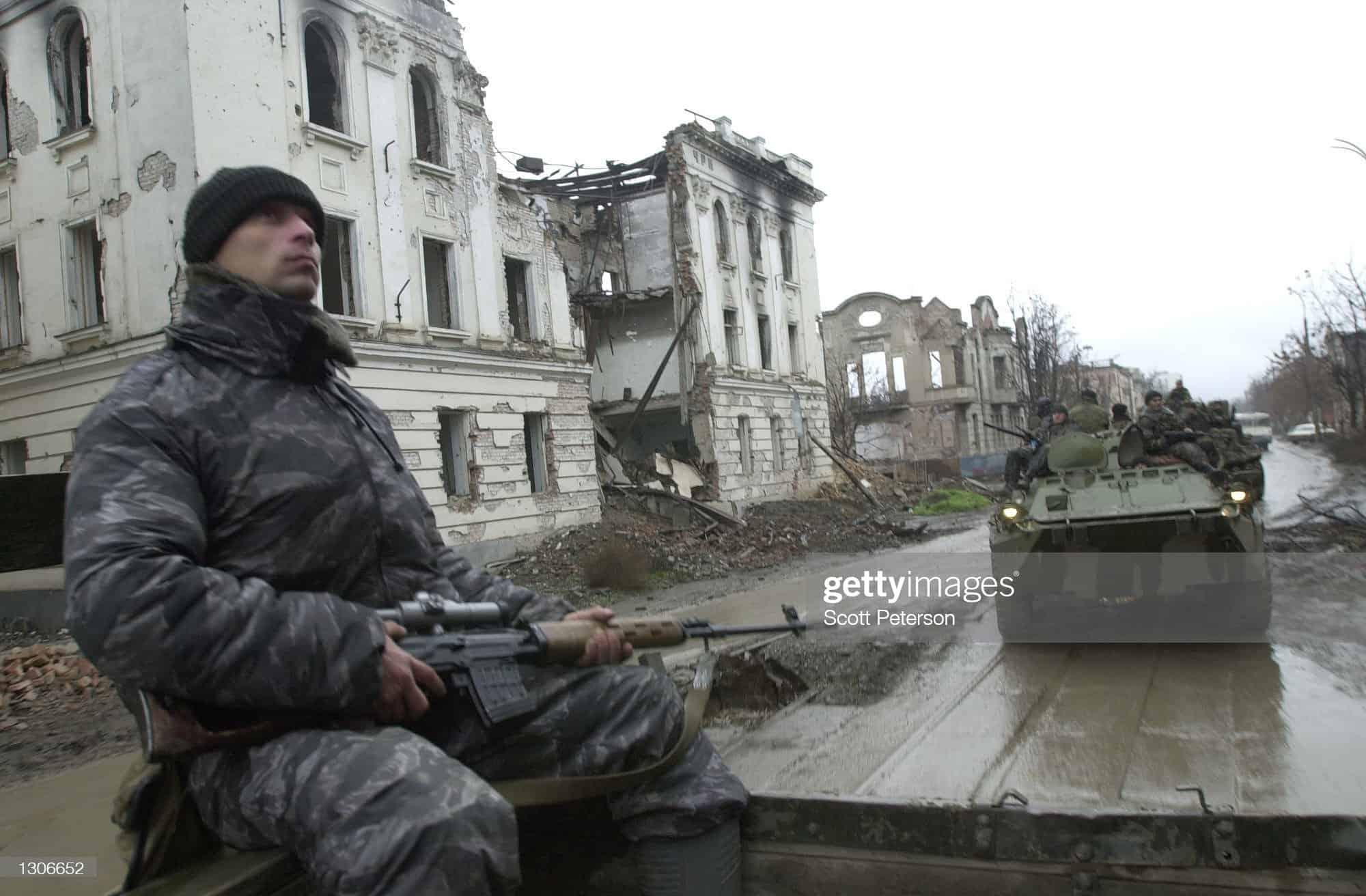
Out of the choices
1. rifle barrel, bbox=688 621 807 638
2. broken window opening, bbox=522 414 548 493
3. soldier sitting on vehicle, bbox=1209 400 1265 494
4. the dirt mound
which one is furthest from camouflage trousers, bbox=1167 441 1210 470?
broken window opening, bbox=522 414 548 493

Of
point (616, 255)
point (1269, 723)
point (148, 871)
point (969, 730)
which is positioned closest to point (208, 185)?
point (148, 871)

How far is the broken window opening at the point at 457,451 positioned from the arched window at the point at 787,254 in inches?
571

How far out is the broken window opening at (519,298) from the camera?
1795cm

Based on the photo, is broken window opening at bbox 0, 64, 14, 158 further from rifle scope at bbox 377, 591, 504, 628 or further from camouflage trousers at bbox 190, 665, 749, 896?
camouflage trousers at bbox 190, 665, 749, 896

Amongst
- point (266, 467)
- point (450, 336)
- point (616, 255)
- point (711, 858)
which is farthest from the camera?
point (616, 255)

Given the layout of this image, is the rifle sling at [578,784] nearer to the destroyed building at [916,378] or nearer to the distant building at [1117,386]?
the destroyed building at [916,378]

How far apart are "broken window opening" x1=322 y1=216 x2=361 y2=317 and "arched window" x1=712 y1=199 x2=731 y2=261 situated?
1223cm

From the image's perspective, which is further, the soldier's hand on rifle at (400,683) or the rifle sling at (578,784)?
the rifle sling at (578,784)

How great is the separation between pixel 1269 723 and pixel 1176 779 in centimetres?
97

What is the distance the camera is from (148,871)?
5.82 feet

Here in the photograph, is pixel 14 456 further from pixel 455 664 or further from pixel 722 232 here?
pixel 722 232

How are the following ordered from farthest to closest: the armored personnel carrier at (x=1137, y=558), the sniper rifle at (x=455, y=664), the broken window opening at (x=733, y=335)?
1. the broken window opening at (x=733, y=335)
2. the armored personnel carrier at (x=1137, y=558)
3. the sniper rifle at (x=455, y=664)

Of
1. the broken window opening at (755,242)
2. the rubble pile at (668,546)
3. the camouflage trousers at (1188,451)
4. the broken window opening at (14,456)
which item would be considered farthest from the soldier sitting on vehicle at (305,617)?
the broken window opening at (755,242)

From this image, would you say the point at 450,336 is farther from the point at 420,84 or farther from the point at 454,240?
the point at 420,84
